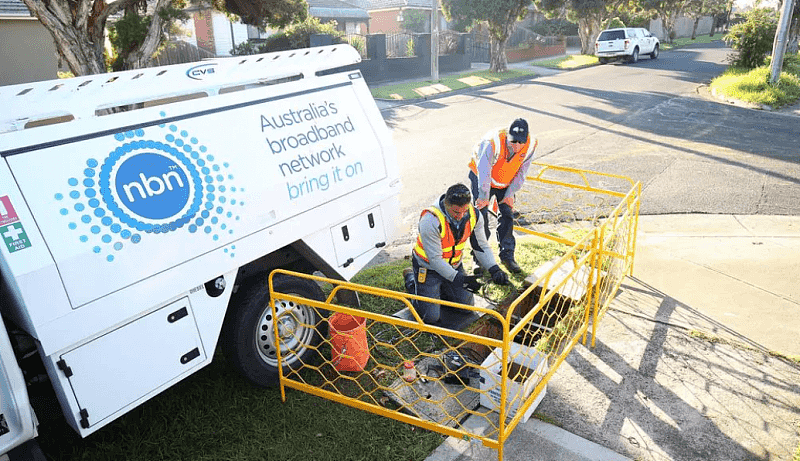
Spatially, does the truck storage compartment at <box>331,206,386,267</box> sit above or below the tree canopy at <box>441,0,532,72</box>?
below

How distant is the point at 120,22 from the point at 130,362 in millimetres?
10179

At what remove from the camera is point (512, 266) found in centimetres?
697

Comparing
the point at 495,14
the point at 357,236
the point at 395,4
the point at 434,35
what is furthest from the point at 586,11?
the point at 357,236

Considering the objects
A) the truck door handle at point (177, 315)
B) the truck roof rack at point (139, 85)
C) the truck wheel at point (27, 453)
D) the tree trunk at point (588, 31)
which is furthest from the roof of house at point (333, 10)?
the truck wheel at point (27, 453)

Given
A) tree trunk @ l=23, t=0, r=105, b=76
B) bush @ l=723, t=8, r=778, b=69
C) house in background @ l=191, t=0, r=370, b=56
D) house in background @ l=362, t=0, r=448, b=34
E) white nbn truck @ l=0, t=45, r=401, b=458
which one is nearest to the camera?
white nbn truck @ l=0, t=45, r=401, b=458

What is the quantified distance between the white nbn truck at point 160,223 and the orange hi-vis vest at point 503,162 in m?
1.84

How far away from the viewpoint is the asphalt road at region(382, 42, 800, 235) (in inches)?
390

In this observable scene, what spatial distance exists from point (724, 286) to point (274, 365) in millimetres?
4988

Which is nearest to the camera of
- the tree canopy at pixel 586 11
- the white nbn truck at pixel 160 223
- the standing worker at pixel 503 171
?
the white nbn truck at pixel 160 223

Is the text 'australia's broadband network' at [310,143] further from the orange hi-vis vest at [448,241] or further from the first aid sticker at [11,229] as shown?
the first aid sticker at [11,229]

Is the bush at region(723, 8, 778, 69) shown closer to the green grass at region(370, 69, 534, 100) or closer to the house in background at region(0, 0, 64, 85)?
the green grass at region(370, 69, 534, 100)

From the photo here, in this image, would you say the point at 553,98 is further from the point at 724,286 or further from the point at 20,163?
the point at 20,163

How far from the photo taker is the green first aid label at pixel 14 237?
3.10 meters

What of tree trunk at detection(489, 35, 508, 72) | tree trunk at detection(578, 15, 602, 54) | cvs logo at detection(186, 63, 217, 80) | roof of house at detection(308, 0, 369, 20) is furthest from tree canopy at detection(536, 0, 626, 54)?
cvs logo at detection(186, 63, 217, 80)
